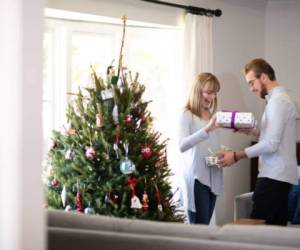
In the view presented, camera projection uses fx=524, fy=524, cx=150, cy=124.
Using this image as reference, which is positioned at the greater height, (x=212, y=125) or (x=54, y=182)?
(x=212, y=125)

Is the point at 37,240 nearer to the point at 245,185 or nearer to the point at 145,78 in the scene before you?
the point at 145,78

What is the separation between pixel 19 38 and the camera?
41.2 inches

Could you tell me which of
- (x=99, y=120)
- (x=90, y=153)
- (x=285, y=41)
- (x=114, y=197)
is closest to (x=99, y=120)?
(x=99, y=120)

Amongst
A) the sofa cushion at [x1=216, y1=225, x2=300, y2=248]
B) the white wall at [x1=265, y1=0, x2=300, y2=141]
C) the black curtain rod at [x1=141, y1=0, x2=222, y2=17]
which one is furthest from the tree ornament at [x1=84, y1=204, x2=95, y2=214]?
the white wall at [x1=265, y1=0, x2=300, y2=141]

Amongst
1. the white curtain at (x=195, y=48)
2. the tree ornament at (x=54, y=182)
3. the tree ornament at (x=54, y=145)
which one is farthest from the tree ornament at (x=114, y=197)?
the white curtain at (x=195, y=48)

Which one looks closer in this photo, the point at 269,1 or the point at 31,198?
the point at 31,198

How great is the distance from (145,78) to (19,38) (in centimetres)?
346

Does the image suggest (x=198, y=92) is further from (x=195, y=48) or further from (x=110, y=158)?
(x=195, y=48)

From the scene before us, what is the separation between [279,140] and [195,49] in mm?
1853

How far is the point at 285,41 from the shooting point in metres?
5.20

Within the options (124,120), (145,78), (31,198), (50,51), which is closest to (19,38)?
(31,198)

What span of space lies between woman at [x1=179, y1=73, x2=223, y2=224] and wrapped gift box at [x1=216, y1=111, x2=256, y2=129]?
0.54 feet

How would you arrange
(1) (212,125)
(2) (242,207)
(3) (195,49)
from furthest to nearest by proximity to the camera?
(3) (195,49) → (2) (242,207) → (1) (212,125)

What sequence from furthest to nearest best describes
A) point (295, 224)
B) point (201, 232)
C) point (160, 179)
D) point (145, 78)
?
1. point (145, 78)
2. point (295, 224)
3. point (160, 179)
4. point (201, 232)
